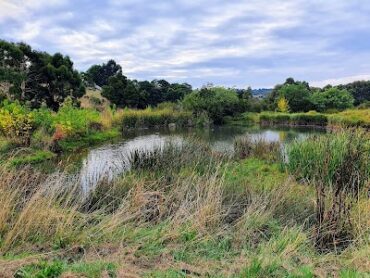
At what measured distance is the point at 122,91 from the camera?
145ft

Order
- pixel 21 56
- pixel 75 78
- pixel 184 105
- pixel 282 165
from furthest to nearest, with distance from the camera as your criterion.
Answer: pixel 184 105 → pixel 75 78 → pixel 21 56 → pixel 282 165

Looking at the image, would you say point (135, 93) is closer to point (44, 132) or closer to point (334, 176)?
point (44, 132)

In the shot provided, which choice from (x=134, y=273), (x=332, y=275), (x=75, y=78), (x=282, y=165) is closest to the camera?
(x=134, y=273)

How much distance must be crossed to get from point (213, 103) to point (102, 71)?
25.0 meters

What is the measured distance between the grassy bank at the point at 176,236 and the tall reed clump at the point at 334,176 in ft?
0.48

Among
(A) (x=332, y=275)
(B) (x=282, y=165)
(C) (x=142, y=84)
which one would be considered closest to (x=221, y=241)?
(A) (x=332, y=275)

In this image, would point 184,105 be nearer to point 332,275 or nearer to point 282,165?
point 282,165

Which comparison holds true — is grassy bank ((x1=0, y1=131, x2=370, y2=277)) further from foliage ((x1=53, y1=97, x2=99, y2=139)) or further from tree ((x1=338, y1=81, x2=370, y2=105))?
Answer: tree ((x1=338, y1=81, x2=370, y2=105))

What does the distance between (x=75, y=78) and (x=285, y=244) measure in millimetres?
27549

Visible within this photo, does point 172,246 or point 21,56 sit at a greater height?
point 21,56

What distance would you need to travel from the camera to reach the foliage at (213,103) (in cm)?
4209

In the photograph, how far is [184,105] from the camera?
4284cm

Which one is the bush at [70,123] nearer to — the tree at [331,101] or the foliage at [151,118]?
the foliage at [151,118]

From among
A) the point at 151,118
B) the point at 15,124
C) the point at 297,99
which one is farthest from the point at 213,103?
the point at 15,124
